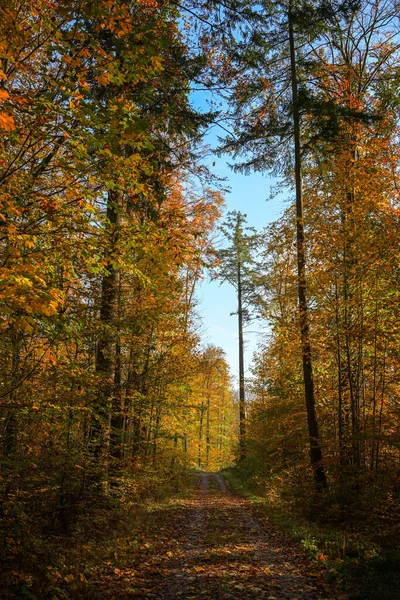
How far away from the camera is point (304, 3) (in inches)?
402

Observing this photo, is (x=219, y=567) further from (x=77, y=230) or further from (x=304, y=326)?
(x=304, y=326)

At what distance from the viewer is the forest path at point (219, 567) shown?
15.6ft

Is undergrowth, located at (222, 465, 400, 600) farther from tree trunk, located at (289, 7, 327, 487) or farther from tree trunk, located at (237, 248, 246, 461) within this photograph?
tree trunk, located at (237, 248, 246, 461)

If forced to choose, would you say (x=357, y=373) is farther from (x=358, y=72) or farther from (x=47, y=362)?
(x=358, y=72)

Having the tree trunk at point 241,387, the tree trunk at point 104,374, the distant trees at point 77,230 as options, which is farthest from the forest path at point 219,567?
the tree trunk at point 241,387

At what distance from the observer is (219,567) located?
5711 mm

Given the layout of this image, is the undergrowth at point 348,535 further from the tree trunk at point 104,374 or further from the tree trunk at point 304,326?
the tree trunk at point 104,374

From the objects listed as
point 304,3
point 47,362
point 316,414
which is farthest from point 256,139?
point 47,362

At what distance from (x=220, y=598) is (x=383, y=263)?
7301mm

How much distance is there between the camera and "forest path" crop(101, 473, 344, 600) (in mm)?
4750

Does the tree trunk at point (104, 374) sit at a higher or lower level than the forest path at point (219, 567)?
higher

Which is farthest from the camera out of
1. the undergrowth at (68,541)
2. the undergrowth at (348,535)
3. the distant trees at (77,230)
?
the undergrowth at (348,535)

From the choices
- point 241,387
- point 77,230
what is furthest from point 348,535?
point 241,387

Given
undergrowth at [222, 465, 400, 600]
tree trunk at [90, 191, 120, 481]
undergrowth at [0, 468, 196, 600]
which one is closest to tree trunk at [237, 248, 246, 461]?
undergrowth at [222, 465, 400, 600]
